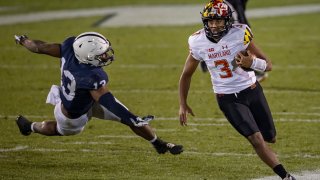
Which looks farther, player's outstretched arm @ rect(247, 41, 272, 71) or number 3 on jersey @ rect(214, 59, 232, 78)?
number 3 on jersey @ rect(214, 59, 232, 78)

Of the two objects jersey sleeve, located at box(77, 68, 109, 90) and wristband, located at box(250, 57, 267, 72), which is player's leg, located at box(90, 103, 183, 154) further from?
wristband, located at box(250, 57, 267, 72)

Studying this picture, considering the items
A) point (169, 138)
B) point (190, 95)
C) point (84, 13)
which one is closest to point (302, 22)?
point (84, 13)

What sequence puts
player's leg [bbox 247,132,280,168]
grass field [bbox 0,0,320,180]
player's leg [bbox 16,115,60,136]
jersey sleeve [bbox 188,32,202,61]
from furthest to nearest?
1. player's leg [bbox 16,115,60,136]
2. grass field [bbox 0,0,320,180]
3. jersey sleeve [bbox 188,32,202,61]
4. player's leg [bbox 247,132,280,168]

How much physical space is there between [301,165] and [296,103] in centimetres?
308

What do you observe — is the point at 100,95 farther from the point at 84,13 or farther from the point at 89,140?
the point at 84,13

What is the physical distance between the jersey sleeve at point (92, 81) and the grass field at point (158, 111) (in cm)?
78

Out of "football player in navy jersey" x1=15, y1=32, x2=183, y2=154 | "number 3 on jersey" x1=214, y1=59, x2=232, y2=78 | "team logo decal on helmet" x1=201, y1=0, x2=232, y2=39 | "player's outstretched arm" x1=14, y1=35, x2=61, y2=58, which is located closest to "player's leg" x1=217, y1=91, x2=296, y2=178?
"number 3 on jersey" x1=214, y1=59, x2=232, y2=78

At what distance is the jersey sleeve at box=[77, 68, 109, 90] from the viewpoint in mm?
7371

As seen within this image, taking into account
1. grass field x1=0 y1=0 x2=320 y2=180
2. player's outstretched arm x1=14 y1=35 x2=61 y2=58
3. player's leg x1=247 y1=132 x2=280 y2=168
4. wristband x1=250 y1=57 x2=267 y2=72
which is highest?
wristband x1=250 y1=57 x2=267 y2=72

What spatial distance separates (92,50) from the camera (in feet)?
24.3

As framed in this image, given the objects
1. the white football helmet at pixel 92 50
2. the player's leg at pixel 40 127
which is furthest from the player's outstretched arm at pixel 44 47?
the player's leg at pixel 40 127

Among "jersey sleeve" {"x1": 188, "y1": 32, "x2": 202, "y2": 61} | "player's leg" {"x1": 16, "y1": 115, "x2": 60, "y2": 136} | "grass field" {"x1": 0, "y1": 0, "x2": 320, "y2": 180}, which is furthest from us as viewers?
"player's leg" {"x1": 16, "y1": 115, "x2": 60, "y2": 136}

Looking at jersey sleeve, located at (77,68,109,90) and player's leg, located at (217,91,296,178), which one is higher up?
jersey sleeve, located at (77,68,109,90)

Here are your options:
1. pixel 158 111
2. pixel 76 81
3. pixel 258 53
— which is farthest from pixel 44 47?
pixel 158 111
